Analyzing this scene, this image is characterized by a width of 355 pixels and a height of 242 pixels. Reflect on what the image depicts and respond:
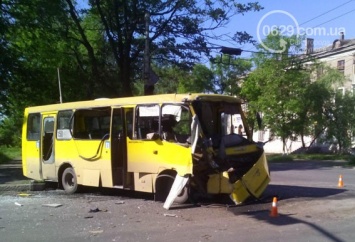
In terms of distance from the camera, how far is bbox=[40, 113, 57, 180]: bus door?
1424 centimetres

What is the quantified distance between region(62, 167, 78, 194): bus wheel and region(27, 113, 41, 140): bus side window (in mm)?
1916

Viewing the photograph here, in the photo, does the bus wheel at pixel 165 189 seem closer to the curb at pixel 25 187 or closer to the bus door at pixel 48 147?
the bus door at pixel 48 147

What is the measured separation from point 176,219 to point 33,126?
25.6 feet

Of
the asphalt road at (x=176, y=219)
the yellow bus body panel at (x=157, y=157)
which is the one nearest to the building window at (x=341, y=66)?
the asphalt road at (x=176, y=219)

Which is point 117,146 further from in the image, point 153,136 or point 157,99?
point 157,99

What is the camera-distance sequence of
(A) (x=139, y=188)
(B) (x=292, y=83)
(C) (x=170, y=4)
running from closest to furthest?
(A) (x=139, y=188), (C) (x=170, y=4), (B) (x=292, y=83)

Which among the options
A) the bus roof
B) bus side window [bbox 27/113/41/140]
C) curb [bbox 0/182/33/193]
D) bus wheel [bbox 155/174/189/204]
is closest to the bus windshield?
the bus roof

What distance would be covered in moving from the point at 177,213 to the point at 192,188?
1.07 m

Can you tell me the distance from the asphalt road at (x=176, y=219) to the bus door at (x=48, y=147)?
1596 mm

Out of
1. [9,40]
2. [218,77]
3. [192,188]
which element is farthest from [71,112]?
[218,77]

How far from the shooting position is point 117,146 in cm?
1216

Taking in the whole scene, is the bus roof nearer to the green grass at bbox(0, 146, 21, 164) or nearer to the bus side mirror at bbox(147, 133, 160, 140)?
the bus side mirror at bbox(147, 133, 160, 140)

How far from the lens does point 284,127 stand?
121ft

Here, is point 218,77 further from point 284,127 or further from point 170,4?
point 170,4
